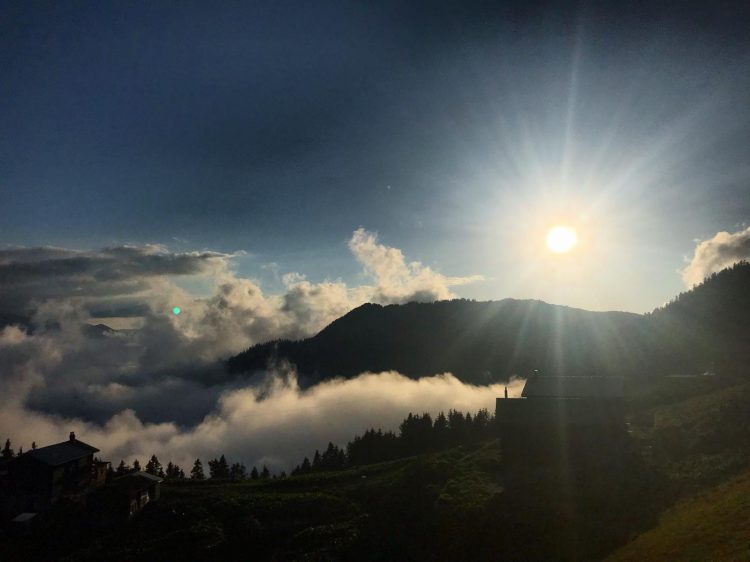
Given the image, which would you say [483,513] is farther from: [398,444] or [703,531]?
[398,444]

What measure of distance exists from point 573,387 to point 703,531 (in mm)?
43168

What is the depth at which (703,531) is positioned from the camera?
30.2 metres

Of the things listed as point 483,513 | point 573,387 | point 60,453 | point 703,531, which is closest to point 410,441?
point 573,387

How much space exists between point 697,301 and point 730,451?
14786cm

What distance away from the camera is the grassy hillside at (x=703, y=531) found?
Answer: 26031mm

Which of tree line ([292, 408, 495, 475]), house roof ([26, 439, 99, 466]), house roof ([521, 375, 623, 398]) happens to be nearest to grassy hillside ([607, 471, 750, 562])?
house roof ([521, 375, 623, 398])

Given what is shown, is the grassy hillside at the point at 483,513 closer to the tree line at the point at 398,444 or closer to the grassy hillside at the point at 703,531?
the grassy hillside at the point at 703,531

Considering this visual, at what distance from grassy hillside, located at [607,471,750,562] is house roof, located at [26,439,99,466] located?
7789 cm

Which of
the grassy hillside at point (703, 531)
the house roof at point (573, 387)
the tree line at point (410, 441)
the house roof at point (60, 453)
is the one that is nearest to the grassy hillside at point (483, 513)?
the grassy hillside at point (703, 531)

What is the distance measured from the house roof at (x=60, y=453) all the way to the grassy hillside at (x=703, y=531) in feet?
256

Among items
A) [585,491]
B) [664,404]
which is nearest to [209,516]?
[585,491]

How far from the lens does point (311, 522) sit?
59.2m

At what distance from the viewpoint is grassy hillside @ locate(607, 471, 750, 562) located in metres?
26.0

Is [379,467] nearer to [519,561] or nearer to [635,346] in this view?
[519,561]
